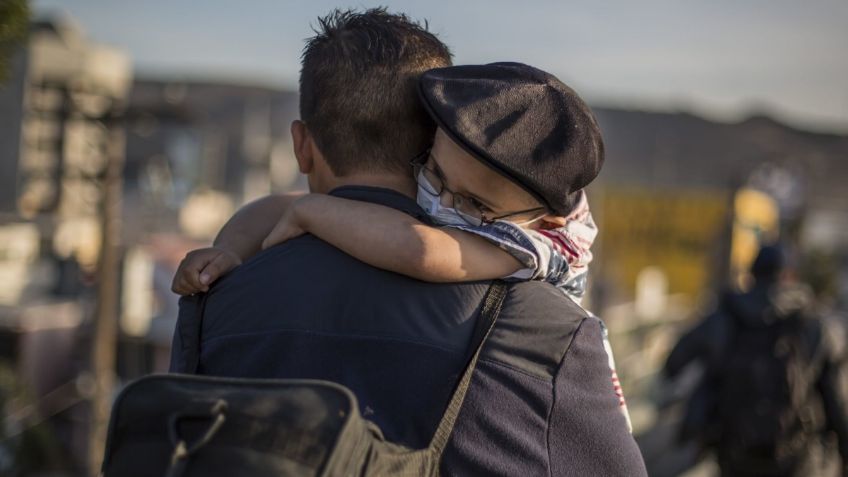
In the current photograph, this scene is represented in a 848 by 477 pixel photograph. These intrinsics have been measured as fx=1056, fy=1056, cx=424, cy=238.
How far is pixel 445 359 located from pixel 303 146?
56cm

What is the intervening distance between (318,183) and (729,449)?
15.9 ft

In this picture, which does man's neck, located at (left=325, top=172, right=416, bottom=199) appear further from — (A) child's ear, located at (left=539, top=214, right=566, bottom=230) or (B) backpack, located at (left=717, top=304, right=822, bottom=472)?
(B) backpack, located at (left=717, top=304, right=822, bottom=472)

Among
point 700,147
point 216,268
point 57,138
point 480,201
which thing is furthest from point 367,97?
point 700,147

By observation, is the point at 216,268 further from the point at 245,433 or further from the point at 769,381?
the point at 769,381

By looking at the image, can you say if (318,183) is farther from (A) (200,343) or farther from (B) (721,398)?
(B) (721,398)

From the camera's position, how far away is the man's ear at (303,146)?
201 centimetres

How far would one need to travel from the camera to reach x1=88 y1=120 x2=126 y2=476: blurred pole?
637 inches

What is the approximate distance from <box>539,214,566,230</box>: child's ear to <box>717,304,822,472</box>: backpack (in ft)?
14.5

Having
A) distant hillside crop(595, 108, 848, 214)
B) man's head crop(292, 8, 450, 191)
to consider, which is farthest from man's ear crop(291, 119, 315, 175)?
distant hillside crop(595, 108, 848, 214)

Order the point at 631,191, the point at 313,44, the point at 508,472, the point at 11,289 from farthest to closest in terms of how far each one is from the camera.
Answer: the point at 631,191 < the point at 11,289 < the point at 313,44 < the point at 508,472

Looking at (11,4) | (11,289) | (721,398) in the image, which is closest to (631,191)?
(11,289)

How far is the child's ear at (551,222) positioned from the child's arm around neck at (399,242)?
18 cm

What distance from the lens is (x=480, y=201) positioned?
1912mm

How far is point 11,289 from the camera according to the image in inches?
894
